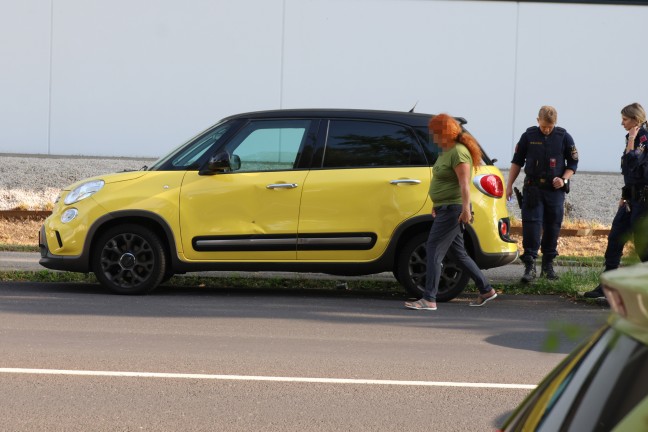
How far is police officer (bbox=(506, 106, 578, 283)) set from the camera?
11.4 m

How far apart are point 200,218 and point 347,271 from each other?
4.58ft

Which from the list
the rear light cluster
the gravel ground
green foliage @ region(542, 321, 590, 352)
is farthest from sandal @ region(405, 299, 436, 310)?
the gravel ground

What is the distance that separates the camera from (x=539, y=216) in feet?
38.1

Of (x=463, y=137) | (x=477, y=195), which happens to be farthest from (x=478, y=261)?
(x=463, y=137)

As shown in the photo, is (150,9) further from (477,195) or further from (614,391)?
(614,391)

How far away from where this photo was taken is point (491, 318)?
30.4ft

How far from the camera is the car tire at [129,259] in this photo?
395 inches

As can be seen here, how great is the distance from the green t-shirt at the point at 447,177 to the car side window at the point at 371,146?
0.71m

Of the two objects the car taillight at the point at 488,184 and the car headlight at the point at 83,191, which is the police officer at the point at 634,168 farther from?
the car headlight at the point at 83,191

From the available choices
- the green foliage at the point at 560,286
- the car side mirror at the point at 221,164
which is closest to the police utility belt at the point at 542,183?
the green foliage at the point at 560,286

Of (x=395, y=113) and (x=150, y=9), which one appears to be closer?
(x=395, y=113)

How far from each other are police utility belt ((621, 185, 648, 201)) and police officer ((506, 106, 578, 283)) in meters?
1.55

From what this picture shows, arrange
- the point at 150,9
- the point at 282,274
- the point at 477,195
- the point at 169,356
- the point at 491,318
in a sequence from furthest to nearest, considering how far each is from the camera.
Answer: the point at 150,9 < the point at 282,274 < the point at 477,195 < the point at 491,318 < the point at 169,356

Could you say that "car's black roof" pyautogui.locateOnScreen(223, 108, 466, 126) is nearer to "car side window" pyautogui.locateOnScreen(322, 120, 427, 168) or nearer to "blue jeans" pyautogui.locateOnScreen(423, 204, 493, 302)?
"car side window" pyautogui.locateOnScreen(322, 120, 427, 168)
